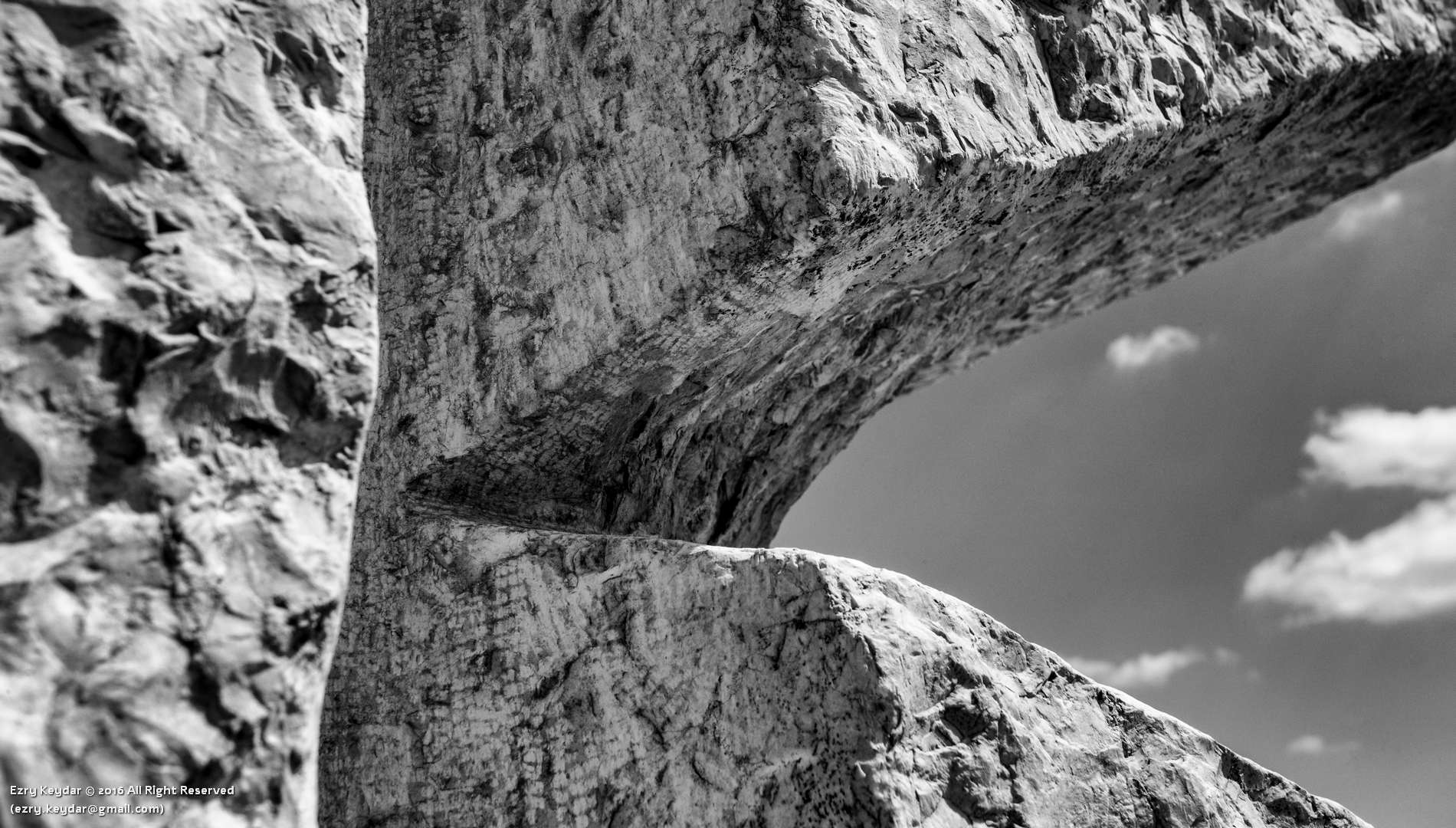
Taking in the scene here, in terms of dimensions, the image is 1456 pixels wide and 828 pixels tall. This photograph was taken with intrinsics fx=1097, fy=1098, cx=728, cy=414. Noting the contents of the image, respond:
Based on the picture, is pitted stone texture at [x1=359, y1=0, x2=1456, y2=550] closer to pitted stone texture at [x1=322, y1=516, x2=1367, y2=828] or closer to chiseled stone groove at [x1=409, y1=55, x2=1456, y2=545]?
chiseled stone groove at [x1=409, y1=55, x2=1456, y2=545]

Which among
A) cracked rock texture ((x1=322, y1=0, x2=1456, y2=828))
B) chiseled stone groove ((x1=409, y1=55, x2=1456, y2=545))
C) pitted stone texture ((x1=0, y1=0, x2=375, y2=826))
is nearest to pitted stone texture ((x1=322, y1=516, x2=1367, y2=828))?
cracked rock texture ((x1=322, y1=0, x2=1456, y2=828))

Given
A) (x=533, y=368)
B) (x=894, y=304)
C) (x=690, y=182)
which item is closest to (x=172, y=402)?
(x=533, y=368)

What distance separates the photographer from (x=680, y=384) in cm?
210

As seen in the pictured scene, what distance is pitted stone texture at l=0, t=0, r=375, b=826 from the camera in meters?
1.05

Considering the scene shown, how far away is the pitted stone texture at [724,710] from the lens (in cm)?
166

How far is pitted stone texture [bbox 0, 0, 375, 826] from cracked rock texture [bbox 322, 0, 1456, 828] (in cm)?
63

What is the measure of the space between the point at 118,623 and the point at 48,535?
11cm

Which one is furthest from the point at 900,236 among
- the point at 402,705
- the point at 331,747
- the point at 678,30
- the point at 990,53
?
the point at 331,747

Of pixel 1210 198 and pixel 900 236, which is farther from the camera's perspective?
pixel 1210 198

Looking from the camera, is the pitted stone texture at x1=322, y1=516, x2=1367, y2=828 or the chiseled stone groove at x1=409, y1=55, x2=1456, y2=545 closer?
the pitted stone texture at x1=322, y1=516, x2=1367, y2=828

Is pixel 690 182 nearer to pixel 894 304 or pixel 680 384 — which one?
pixel 680 384

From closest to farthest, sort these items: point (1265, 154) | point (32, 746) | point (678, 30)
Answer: point (32, 746), point (678, 30), point (1265, 154)

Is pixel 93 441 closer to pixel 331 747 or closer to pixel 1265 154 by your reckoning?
pixel 331 747

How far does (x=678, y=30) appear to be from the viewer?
6.43ft
